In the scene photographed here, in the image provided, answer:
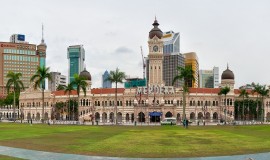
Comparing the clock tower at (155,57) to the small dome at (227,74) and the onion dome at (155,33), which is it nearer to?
the onion dome at (155,33)

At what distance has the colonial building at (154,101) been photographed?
13225 centimetres

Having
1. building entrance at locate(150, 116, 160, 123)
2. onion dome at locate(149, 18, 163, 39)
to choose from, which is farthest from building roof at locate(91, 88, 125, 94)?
onion dome at locate(149, 18, 163, 39)

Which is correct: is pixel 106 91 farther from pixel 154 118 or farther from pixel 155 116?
pixel 155 116

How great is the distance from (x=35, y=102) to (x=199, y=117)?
69290mm

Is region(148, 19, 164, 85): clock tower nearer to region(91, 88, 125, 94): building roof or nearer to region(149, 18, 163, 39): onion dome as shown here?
region(149, 18, 163, 39): onion dome

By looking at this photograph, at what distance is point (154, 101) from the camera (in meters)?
138

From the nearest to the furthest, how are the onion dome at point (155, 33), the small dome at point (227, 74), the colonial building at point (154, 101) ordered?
the colonial building at point (154, 101) → the small dome at point (227, 74) → the onion dome at point (155, 33)

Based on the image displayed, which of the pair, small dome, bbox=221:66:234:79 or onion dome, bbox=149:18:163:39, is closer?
small dome, bbox=221:66:234:79

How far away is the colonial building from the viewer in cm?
13225

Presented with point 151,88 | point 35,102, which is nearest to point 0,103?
point 35,102

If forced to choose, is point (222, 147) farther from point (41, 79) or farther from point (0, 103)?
point (0, 103)

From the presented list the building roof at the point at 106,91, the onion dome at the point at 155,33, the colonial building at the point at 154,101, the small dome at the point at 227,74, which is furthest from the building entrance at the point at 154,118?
the small dome at the point at 227,74

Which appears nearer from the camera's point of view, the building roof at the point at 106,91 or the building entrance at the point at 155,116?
the building entrance at the point at 155,116

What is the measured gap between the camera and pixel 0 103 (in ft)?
618
